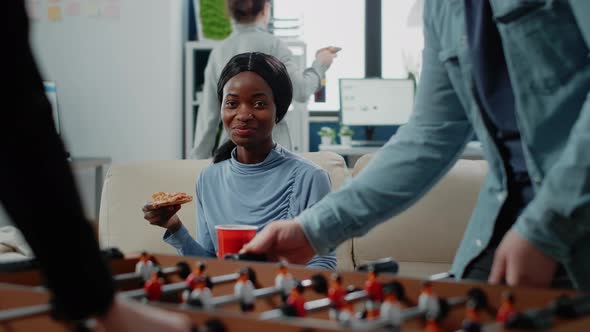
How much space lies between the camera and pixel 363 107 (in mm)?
5324

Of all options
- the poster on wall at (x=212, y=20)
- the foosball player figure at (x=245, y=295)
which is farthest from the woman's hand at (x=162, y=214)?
the poster on wall at (x=212, y=20)

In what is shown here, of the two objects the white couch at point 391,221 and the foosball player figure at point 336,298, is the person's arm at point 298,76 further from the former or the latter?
the foosball player figure at point 336,298

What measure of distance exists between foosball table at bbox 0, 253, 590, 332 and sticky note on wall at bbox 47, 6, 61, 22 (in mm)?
4214

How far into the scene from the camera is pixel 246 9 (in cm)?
304

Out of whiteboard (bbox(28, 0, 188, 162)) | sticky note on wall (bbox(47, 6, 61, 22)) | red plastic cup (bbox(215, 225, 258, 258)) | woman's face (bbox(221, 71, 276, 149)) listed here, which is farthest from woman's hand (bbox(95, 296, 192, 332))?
sticky note on wall (bbox(47, 6, 61, 22))

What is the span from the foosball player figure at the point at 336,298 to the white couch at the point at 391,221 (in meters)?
1.48

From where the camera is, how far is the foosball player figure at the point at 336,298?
85 cm

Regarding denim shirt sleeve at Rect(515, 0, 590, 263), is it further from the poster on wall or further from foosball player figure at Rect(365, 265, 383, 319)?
the poster on wall

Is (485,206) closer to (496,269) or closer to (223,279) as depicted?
(496,269)

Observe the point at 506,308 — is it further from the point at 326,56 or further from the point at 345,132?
the point at 345,132

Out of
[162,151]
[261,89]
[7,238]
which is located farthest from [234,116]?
[162,151]

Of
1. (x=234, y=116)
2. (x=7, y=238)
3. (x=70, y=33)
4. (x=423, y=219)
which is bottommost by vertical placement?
(x=7, y=238)

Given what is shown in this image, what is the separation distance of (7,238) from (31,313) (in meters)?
2.41

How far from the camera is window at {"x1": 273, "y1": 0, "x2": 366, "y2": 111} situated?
18.9ft
